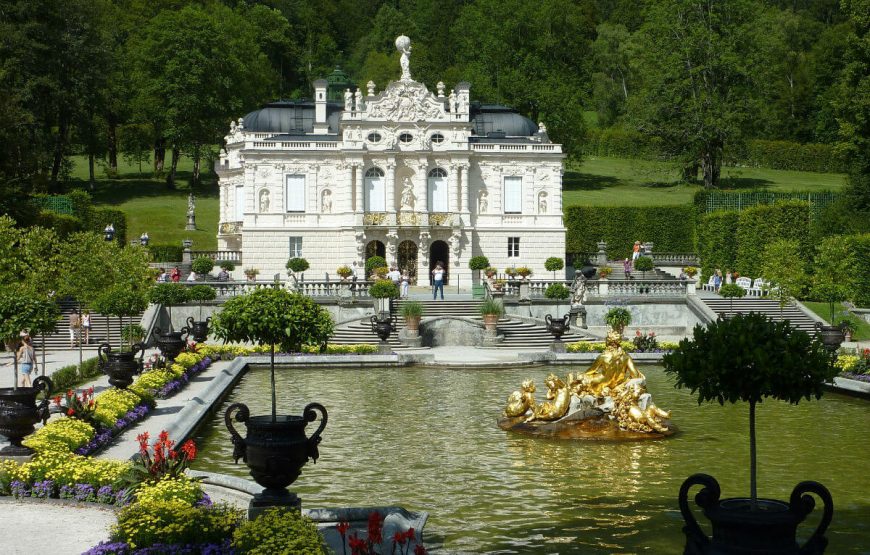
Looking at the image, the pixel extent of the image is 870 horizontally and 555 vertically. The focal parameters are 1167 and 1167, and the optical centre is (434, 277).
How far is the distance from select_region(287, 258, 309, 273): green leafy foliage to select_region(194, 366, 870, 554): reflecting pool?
975 inches

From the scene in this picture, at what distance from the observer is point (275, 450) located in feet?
46.8

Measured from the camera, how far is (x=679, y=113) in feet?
249

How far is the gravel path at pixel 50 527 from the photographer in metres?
13.6

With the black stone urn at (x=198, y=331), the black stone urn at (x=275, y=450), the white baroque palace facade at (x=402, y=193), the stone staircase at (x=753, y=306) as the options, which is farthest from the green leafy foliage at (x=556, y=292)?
the black stone urn at (x=275, y=450)

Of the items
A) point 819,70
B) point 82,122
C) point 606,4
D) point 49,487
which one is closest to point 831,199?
point 819,70

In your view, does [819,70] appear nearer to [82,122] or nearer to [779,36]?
[779,36]

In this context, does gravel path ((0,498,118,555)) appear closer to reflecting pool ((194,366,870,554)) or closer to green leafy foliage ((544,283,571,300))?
reflecting pool ((194,366,870,554))

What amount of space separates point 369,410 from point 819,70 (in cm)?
7242

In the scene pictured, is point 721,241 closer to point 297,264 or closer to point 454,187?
point 454,187

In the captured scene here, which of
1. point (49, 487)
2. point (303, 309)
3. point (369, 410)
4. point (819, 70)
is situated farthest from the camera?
point (819, 70)

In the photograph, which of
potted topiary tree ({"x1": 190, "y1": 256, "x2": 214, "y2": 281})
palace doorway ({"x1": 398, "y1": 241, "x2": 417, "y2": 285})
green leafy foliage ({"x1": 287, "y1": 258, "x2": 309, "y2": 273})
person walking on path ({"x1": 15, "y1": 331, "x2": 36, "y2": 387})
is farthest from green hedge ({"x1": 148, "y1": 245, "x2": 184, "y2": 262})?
person walking on path ({"x1": 15, "y1": 331, "x2": 36, "y2": 387})

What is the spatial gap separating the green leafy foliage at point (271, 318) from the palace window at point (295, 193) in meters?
37.8

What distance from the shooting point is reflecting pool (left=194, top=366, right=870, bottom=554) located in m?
16.0

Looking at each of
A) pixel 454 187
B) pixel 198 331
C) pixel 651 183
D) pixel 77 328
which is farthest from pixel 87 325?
pixel 651 183
